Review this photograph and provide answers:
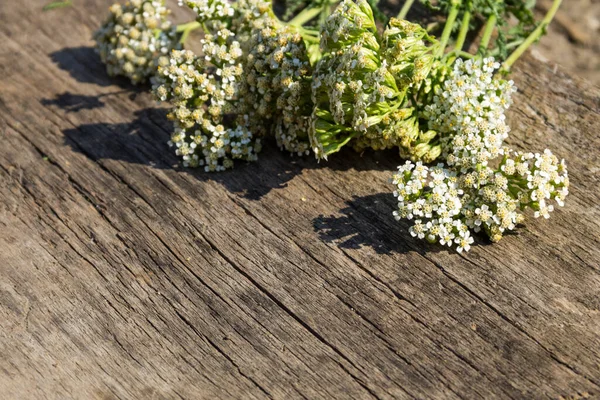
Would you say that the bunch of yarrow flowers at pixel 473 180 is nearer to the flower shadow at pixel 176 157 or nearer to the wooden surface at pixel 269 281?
the wooden surface at pixel 269 281

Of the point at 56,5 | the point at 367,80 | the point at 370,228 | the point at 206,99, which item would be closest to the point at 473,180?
the point at 370,228

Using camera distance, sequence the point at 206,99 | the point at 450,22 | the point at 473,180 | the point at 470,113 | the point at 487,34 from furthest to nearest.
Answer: the point at 487,34, the point at 450,22, the point at 206,99, the point at 470,113, the point at 473,180

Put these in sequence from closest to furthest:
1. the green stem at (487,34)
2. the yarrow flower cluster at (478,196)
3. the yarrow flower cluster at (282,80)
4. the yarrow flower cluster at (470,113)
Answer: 1. the yarrow flower cluster at (478,196)
2. the yarrow flower cluster at (470,113)
3. the yarrow flower cluster at (282,80)
4. the green stem at (487,34)

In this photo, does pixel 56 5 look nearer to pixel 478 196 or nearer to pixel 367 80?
pixel 367 80

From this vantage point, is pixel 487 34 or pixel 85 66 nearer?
pixel 487 34

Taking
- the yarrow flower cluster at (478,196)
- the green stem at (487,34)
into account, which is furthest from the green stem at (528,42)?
the yarrow flower cluster at (478,196)

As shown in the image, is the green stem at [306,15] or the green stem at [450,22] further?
the green stem at [306,15]

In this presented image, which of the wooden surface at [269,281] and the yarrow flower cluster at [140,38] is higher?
the yarrow flower cluster at [140,38]

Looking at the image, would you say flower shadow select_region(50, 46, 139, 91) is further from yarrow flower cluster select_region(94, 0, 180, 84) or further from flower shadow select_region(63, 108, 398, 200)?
flower shadow select_region(63, 108, 398, 200)
